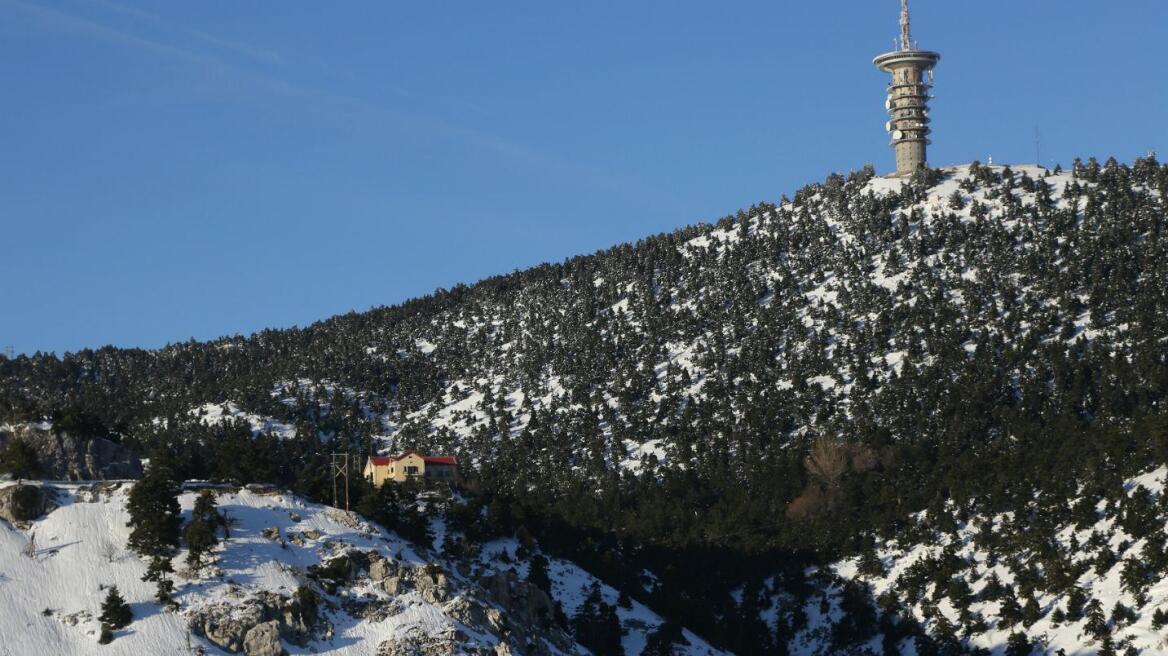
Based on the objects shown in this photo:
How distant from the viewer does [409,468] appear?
184250mm

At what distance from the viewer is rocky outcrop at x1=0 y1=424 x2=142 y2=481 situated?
456ft

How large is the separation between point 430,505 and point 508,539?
348 inches

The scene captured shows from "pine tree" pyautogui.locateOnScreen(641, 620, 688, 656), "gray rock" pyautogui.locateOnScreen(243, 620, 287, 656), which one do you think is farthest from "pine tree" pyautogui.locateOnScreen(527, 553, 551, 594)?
"gray rock" pyautogui.locateOnScreen(243, 620, 287, 656)

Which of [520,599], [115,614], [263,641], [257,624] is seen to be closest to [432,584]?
[520,599]

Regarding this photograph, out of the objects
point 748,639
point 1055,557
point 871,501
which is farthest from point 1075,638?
point 871,501

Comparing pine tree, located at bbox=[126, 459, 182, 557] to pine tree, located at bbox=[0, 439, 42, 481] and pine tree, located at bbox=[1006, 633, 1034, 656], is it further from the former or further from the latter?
pine tree, located at bbox=[1006, 633, 1034, 656]

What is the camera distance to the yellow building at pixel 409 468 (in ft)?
602

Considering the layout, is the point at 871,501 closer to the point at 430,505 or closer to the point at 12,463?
the point at 430,505

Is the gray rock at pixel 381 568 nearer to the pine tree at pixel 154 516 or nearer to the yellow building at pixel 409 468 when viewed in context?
the pine tree at pixel 154 516

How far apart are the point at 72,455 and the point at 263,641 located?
34.6 m

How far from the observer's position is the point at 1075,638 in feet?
461

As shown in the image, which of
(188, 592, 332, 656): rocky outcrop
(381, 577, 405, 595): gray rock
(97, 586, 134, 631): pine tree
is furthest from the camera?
(381, 577, 405, 595): gray rock

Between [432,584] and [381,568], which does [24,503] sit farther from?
[432,584]

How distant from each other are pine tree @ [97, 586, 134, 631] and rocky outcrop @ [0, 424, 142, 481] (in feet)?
85.2
